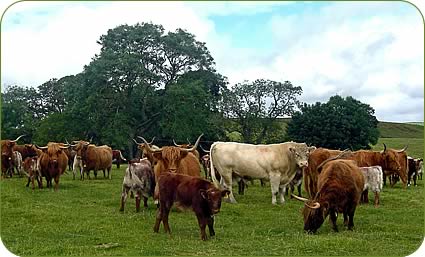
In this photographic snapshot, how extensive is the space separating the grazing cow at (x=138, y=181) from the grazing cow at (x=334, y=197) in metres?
4.04

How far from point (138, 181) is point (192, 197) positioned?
3.75 metres

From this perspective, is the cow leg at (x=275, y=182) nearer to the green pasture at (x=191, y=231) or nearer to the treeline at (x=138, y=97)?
the green pasture at (x=191, y=231)

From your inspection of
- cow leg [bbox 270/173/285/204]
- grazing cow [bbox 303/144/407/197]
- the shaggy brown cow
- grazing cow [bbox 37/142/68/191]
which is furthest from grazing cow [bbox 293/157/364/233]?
the shaggy brown cow

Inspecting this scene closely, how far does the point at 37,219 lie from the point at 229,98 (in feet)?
112

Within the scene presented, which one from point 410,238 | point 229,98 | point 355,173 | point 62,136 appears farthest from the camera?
point 229,98

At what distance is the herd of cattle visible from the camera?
30.5 feet

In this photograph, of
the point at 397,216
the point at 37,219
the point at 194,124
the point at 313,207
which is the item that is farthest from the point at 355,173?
the point at 194,124

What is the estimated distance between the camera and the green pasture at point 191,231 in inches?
315

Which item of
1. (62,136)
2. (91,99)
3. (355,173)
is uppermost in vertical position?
(91,99)

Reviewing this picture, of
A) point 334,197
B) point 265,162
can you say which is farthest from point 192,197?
point 265,162

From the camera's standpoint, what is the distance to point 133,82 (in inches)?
1588

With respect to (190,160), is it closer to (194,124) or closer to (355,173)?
(355,173)

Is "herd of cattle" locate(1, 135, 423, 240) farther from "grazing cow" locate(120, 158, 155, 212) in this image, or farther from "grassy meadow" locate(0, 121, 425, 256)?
"grassy meadow" locate(0, 121, 425, 256)

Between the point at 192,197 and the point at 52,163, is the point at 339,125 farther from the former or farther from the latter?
the point at 192,197
